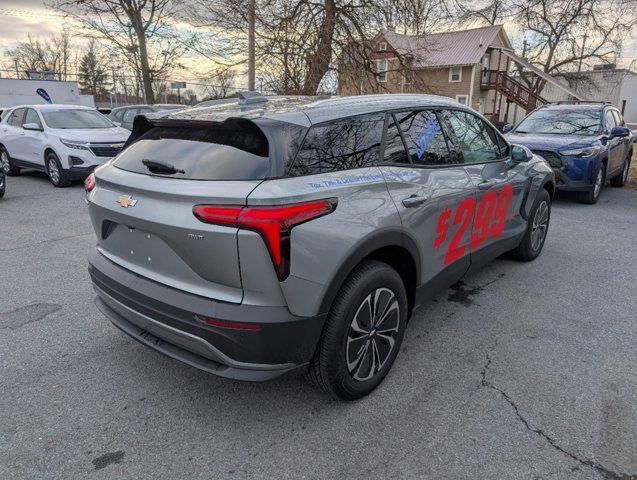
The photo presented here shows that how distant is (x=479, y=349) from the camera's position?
345cm

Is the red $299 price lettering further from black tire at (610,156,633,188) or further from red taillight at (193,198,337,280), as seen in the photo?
black tire at (610,156,633,188)

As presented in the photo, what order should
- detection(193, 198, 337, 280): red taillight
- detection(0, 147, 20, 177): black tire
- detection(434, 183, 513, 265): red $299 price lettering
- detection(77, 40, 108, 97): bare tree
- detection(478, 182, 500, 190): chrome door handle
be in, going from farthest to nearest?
detection(77, 40, 108, 97): bare tree → detection(0, 147, 20, 177): black tire → detection(478, 182, 500, 190): chrome door handle → detection(434, 183, 513, 265): red $299 price lettering → detection(193, 198, 337, 280): red taillight

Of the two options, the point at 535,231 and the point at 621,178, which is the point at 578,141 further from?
the point at 535,231

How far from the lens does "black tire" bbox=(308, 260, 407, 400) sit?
98.7 inches

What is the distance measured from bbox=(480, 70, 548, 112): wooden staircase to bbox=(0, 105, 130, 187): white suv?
3034 centimetres

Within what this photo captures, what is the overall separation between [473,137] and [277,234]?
252 centimetres

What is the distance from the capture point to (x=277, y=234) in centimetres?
216

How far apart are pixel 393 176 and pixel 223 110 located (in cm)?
116

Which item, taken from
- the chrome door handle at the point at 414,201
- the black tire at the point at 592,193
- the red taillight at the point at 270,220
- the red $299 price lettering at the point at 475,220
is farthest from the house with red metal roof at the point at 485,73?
the red taillight at the point at 270,220

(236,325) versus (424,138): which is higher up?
(424,138)

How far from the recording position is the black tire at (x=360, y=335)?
8.22 ft

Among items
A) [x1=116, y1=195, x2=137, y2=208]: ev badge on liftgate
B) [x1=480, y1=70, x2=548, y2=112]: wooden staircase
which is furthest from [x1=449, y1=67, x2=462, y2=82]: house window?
[x1=116, y1=195, x2=137, y2=208]: ev badge on liftgate

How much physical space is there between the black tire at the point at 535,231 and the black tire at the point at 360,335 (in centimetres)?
265

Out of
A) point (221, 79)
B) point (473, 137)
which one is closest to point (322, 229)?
point (473, 137)
